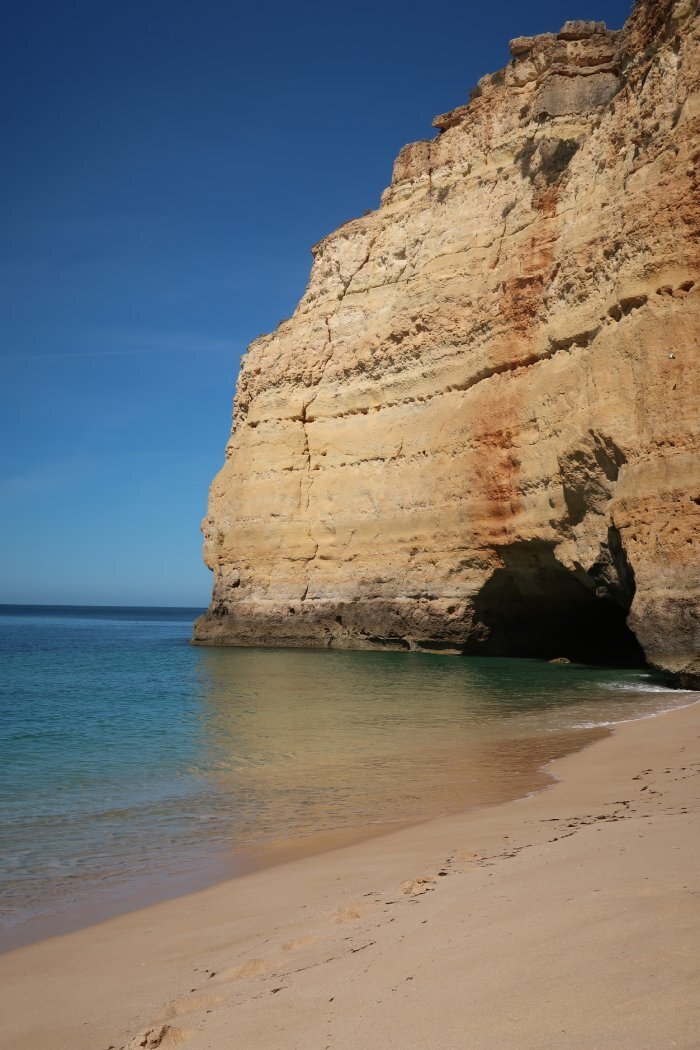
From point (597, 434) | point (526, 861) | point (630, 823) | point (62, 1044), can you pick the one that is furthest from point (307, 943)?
point (597, 434)

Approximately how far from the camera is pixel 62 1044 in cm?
309

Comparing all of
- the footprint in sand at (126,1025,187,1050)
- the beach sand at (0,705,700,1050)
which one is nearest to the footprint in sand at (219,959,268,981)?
the beach sand at (0,705,700,1050)

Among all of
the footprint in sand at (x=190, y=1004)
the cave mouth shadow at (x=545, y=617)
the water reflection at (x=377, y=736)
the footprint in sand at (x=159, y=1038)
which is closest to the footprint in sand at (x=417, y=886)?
the footprint in sand at (x=190, y=1004)

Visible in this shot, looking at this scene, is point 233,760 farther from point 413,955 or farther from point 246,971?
point 413,955

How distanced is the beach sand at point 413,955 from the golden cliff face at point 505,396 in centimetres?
1221

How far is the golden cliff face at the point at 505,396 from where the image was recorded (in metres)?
17.4

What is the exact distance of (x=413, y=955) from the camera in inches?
127

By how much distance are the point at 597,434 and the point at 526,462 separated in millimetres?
3728

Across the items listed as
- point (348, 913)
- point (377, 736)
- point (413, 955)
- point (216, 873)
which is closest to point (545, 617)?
point (377, 736)

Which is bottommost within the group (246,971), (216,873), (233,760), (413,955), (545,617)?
(233,760)

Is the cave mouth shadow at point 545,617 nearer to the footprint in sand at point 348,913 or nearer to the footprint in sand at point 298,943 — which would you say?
the footprint in sand at point 348,913

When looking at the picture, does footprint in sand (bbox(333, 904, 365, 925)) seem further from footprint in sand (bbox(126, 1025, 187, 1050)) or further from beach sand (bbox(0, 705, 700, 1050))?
footprint in sand (bbox(126, 1025, 187, 1050))

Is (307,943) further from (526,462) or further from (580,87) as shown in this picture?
(580,87)

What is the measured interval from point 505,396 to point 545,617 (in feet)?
25.1
